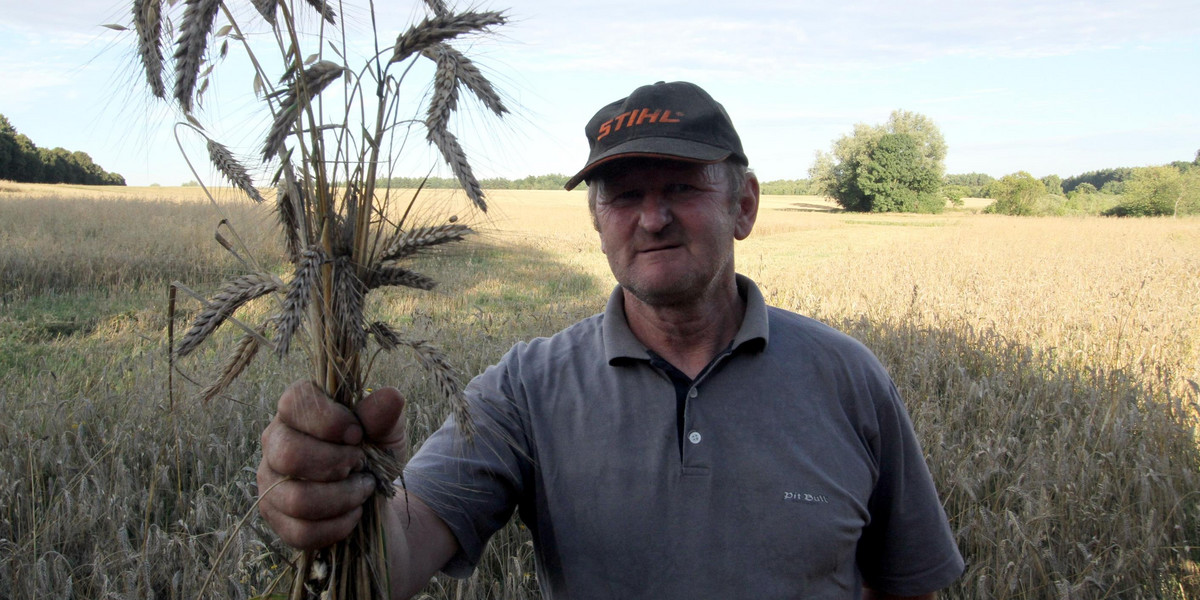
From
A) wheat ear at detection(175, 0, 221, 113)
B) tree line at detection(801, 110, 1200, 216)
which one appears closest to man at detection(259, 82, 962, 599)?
wheat ear at detection(175, 0, 221, 113)

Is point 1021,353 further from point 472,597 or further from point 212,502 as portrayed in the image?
point 212,502

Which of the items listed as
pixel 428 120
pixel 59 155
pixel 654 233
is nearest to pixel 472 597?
pixel 654 233

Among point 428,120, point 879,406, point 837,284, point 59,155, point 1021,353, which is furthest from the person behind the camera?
point 59,155

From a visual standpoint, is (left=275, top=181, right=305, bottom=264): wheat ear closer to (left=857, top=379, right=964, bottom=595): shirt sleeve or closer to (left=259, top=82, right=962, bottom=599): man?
(left=259, top=82, right=962, bottom=599): man

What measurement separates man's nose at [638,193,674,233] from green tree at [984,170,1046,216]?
67.1 meters

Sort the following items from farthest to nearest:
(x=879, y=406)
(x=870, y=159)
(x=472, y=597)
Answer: (x=870, y=159) < (x=472, y=597) < (x=879, y=406)

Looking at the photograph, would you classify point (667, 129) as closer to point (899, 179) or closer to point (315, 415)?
point (315, 415)

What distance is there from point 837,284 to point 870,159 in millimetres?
59494

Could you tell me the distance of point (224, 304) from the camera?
116cm

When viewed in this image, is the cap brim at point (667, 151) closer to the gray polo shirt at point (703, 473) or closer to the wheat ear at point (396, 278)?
the gray polo shirt at point (703, 473)

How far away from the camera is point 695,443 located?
5.75ft

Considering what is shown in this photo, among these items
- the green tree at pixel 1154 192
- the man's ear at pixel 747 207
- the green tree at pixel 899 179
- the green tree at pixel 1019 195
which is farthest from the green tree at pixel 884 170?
the man's ear at pixel 747 207

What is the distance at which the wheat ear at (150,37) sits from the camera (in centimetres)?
128

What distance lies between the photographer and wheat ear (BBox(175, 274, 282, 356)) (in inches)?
43.6
